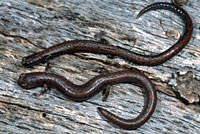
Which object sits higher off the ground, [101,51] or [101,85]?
[101,51]

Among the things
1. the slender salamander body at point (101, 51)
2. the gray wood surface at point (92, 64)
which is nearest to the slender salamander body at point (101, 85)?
the gray wood surface at point (92, 64)

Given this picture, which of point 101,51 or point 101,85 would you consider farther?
point 101,51

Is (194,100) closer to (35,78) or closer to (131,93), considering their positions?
(131,93)

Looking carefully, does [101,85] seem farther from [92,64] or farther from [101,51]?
[101,51]

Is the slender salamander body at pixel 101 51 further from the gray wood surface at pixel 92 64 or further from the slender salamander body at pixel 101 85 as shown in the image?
the slender salamander body at pixel 101 85

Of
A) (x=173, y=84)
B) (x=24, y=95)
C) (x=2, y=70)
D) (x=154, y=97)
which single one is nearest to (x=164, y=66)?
(x=173, y=84)

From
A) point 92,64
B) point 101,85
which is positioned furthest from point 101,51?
point 101,85
